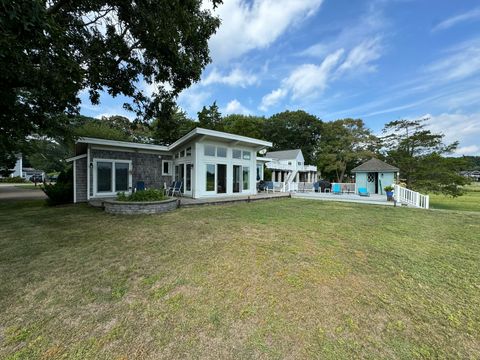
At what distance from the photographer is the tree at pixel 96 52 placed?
144 inches

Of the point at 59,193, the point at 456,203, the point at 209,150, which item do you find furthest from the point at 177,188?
the point at 456,203

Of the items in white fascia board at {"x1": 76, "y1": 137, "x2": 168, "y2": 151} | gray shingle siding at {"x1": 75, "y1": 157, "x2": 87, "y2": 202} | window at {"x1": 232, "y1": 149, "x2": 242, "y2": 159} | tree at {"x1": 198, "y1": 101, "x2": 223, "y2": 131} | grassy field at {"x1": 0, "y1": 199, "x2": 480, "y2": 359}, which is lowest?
grassy field at {"x1": 0, "y1": 199, "x2": 480, "y2": 359}

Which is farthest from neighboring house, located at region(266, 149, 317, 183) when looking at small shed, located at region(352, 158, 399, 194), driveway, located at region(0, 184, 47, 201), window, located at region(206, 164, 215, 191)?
driveway, located at region(0, 184, 47, 201)

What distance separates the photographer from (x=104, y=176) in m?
11.3

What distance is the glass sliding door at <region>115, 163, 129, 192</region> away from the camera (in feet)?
38.2

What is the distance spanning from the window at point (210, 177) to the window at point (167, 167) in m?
3.23

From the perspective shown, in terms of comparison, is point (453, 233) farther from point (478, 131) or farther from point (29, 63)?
point (478, 131)

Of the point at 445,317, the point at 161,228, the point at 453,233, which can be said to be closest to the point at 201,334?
the point at 445,317

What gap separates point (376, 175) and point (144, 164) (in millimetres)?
17781

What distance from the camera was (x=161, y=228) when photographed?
593 centimetres

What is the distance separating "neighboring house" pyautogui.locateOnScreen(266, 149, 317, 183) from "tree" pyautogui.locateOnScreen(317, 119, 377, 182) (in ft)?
8.77

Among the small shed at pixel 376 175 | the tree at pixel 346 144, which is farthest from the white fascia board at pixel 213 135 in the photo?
the tree at pixel 346 144

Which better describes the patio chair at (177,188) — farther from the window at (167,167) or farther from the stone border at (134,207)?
the stone border at (134,207)

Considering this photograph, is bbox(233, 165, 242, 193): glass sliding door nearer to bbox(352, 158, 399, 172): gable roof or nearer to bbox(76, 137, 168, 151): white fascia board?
bbox(76, 137, 168, 151): white fascia board
